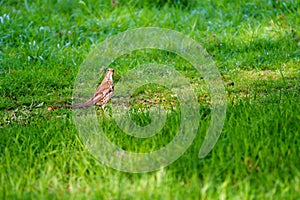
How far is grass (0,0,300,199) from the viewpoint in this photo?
153 inches

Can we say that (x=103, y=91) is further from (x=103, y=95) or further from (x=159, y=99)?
(x=159, y=99)

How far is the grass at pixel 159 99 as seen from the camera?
3.89 metres

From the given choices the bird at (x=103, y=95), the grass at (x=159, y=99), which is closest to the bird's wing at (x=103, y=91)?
the bird at (x=103, y=95)

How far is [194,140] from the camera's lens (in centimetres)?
454

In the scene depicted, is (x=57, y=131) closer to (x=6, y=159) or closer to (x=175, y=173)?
(x=6, y=159)

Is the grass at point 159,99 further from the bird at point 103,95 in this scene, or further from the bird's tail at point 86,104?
the bird at point 103,95

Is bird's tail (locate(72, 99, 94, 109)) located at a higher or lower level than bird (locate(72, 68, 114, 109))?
lower

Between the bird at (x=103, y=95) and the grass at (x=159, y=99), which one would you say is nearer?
the grass at (x=159, y=99)

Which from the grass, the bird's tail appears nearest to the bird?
the bird's tail

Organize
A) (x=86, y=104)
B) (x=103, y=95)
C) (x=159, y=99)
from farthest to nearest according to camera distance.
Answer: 1. (x=159, y=99)
2. (x=86, y=104)
3. (x=103, y=95)

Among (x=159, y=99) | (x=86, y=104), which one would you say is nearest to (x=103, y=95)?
(x=86, y=104)

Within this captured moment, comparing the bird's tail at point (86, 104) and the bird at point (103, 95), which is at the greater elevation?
the bird at point (103, 95)

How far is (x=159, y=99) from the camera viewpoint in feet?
22.2

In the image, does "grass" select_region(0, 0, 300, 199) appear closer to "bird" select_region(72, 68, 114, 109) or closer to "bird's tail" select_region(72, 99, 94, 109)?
"bird's tail" select_region(72, 99, 94, 109)
